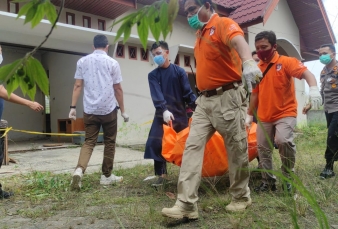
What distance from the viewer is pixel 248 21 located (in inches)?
403

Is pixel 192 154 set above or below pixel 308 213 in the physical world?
above

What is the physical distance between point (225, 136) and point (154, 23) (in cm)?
190

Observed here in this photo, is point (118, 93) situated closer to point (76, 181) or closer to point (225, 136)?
point (76, 181)

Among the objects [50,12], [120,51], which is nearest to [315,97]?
[50,12]

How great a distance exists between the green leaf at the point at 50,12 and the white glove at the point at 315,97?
8.79 ft

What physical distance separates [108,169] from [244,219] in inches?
77.6

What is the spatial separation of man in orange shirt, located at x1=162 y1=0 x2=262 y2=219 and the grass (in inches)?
5.4

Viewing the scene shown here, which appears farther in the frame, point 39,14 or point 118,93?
point 118,93

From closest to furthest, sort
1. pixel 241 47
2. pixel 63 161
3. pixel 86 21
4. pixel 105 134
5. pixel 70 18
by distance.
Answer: pixel 241 47, pixel 105 134, pixel 63 161, pixel 70 18, pixel 86 21

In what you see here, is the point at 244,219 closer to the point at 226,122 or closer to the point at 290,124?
the point at 226,122

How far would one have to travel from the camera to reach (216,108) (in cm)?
274

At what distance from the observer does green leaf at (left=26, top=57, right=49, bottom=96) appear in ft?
3.05

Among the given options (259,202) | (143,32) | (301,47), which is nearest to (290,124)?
(259,202)

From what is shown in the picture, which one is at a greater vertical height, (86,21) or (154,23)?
(86,21)
